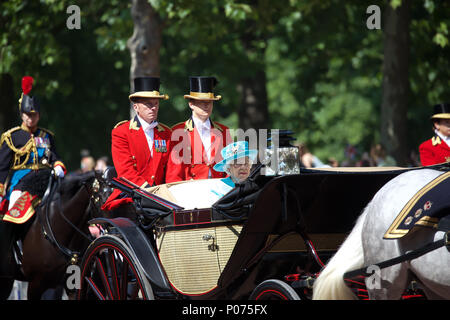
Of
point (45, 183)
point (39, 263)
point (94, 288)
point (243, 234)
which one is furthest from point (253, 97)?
point (243, 234)

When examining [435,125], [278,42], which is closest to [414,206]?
[435,125]

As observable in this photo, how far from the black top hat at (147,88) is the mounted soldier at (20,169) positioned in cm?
209

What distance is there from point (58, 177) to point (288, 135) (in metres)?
4.17

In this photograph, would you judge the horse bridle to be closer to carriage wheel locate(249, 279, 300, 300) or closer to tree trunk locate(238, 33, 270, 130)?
carriage wheel locate(249, 279, 300, 300)

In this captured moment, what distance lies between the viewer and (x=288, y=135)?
467 cm

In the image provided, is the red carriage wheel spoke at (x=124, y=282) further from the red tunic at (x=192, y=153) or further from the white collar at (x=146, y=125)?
the white collar at (x=146, y=125)

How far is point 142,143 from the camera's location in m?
Answer: 6.53

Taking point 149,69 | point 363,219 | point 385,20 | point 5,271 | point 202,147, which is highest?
point 385,20

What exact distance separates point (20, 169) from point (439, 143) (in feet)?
14.0

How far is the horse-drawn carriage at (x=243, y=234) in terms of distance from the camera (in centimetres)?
488

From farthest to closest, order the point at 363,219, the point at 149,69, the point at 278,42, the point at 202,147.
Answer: the point at 278,42
the point at 149,69
the point at 202,147
the point at 363,219

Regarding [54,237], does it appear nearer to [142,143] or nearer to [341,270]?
[142,143]

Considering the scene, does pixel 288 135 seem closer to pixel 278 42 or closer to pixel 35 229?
pixel 35 229
